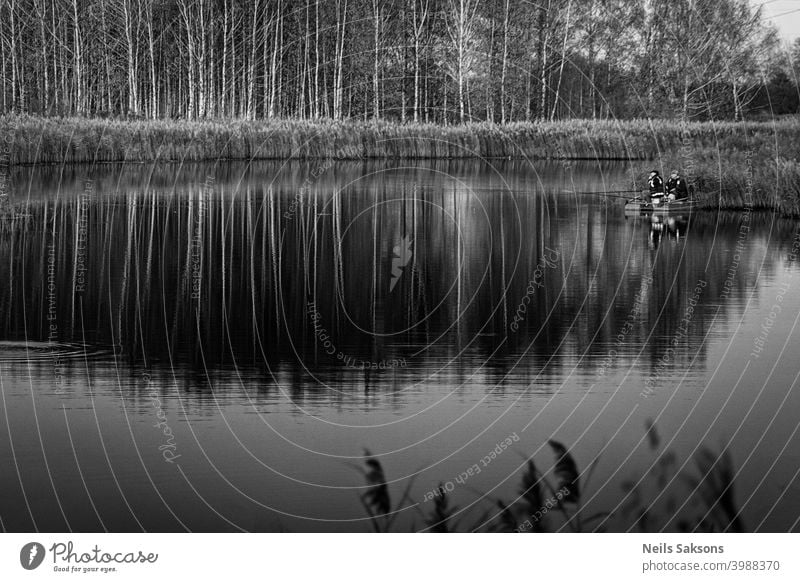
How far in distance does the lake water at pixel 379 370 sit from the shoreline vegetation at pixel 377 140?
1848 centimetres

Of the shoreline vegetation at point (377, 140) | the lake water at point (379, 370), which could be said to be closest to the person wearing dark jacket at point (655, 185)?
the shoreline vegetation at point (377, 140)

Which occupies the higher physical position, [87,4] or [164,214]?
[87,4]

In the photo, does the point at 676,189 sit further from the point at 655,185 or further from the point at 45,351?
the point at 45,351

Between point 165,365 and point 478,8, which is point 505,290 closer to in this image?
point 165,365

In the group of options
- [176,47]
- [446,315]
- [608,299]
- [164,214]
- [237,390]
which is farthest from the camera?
[176,47]

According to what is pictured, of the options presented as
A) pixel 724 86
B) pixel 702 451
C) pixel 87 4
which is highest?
pixel 87 4

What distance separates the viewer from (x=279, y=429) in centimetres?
1283

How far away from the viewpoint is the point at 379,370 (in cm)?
1605

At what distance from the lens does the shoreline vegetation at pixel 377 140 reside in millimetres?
53688

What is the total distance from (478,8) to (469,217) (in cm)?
4110

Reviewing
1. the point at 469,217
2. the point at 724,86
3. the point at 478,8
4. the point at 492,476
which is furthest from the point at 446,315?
the point at 724,86
